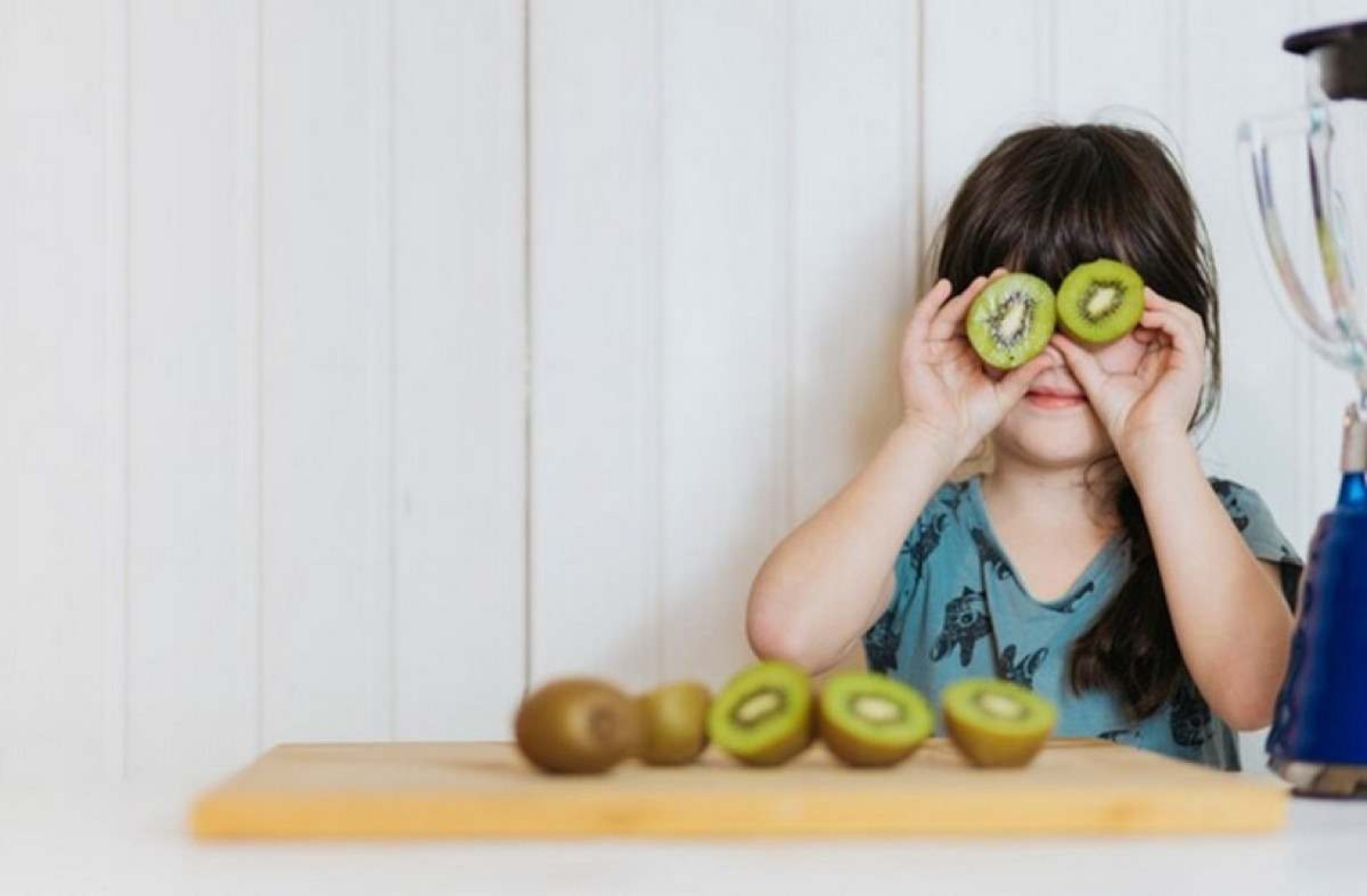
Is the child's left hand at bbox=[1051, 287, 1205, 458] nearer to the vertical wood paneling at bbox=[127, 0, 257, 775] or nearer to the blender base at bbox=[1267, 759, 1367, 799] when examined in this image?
the blender base at bbox=[1267, 759, 1367, 799]

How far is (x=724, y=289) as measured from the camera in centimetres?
205

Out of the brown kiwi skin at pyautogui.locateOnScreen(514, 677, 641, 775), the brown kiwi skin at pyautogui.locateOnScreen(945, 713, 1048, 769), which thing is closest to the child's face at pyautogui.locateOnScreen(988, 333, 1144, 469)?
the brown kiwi skin at pyautogui.locateOnScreen(945, 713, 1048, 769)

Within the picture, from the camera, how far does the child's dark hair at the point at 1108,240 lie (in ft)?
6.06

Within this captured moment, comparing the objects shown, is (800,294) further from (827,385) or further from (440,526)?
(440,526)

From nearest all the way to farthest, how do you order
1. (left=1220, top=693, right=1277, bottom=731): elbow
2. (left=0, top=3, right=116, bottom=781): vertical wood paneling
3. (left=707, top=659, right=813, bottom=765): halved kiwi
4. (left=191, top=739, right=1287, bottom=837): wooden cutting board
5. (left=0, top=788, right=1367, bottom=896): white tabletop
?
(left=0, top=788, right=1367, bottom=896): white tabletop < (left=191, top=739, right=1287, bottom=837): wooden cutting board < (left=707, top=659, right=813, bottom=765): halved kiwi < (left=1220, top=693, right=1277, bottom=731): elbow < (left=0, top=3, right=116, bottom=781): vertical wood paneling

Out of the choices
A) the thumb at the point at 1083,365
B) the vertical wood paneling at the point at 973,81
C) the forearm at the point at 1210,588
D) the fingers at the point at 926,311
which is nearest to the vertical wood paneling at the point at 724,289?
the vertical wood paneling at the point at 973,81

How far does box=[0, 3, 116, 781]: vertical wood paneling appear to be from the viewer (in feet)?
6.63

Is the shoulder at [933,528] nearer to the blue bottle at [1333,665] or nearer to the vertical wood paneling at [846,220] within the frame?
the vertical wood paneling at [846,220]

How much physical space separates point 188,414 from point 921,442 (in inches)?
27.5

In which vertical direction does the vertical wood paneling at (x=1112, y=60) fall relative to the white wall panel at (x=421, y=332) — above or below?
above

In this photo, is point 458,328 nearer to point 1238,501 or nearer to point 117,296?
point 117,296

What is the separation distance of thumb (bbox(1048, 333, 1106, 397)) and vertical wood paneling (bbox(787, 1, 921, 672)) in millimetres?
292

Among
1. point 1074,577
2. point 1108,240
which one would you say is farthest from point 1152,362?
point 1074,577

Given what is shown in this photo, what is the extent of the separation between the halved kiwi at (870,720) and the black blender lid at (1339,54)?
1.44 ft
